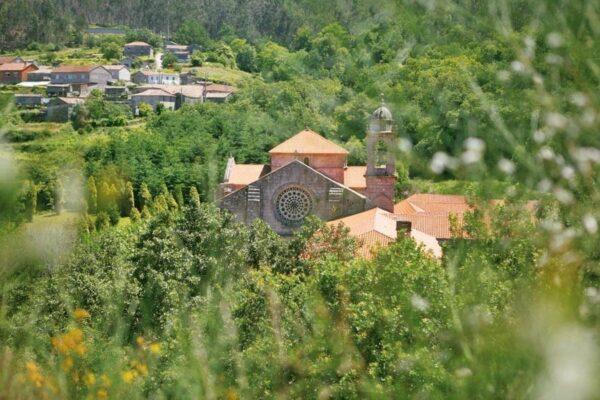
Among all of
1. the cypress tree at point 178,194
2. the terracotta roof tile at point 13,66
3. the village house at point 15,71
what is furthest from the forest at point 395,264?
the terracotta roof tile at point 13,66

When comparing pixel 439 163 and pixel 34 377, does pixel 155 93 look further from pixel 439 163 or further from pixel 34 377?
pixel 439 163

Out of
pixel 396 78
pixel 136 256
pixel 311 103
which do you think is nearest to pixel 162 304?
pixel 136 256

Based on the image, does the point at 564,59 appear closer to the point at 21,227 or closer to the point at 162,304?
the point at 21,227

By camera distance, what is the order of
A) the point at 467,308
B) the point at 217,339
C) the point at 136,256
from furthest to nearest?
the point at 136,256 < the point at 217,339 < the point at 467,308

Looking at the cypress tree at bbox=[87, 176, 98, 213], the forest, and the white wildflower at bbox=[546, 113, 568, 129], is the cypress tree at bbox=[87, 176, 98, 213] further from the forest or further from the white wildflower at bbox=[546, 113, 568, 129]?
the white wildflower at bbox=[546, 113, 568, 129]

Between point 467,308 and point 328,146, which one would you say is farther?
point 328,146

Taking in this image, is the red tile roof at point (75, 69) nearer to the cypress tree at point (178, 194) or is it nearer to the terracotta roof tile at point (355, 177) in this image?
the cypress tree at point (178, 194)

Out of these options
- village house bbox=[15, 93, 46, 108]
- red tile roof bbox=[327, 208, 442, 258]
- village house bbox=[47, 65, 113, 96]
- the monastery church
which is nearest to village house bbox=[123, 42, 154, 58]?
village house bbox=[47, 65, 113, 96]
